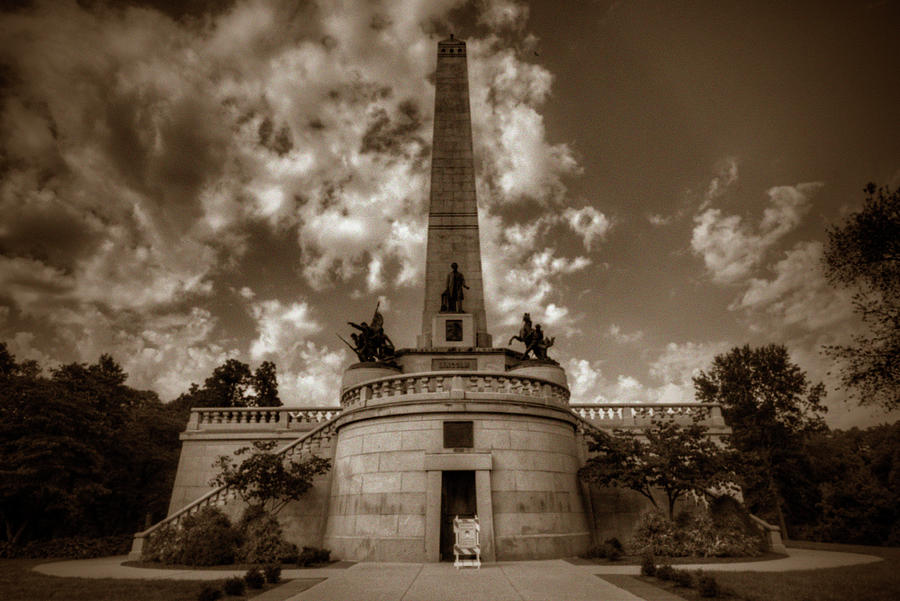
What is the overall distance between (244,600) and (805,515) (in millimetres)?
49618

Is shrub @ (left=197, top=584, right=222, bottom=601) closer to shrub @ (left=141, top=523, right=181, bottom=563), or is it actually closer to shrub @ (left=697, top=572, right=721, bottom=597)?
shrub @ (left=141, top=523, right=181, bottom=563)

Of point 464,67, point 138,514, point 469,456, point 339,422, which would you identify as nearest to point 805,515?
point 469,456

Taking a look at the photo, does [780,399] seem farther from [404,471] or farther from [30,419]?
[30,419]

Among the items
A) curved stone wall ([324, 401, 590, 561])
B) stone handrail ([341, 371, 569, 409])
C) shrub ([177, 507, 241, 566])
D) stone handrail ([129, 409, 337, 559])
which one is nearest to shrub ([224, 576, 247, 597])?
curved stone wall ([324, 401, 590, 561])

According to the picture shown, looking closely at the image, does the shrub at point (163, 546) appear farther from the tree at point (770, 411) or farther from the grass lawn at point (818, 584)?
the tree at point (770, 411)

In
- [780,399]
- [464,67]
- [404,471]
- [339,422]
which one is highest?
[464,67]

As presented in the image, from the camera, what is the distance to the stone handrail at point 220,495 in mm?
18156

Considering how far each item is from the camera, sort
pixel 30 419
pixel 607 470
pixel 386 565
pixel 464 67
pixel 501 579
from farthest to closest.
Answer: pixel 464 67 → pixel 30 419 → pixel 607 470 → pixel 386 565 → pixel 501 579

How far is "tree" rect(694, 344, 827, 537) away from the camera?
3812 cm

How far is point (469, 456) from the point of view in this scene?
17.2 meters

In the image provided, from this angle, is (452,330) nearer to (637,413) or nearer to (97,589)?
(637,413)

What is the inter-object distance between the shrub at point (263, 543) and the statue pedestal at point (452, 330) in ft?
45.0

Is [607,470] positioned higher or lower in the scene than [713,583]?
higher

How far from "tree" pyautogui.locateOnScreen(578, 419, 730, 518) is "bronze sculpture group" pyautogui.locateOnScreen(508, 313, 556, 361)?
29.8ft
